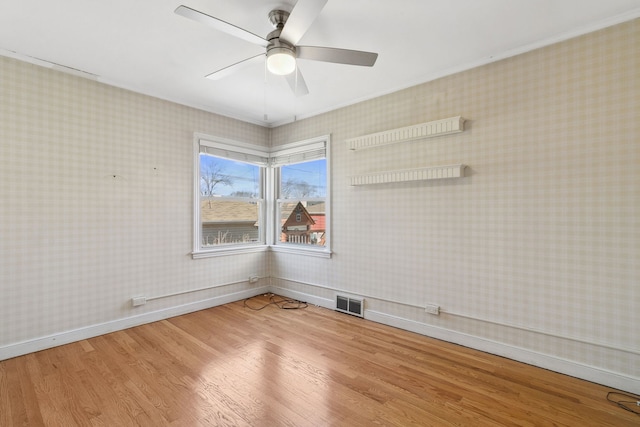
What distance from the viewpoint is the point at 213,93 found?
131 inches

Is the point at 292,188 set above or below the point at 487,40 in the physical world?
below

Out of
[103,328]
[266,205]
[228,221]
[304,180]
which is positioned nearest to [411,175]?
[304,180]

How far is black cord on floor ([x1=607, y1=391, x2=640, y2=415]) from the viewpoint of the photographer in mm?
1848

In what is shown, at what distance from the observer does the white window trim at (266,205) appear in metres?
3.64

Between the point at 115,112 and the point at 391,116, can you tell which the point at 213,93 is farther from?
the point at 391,116

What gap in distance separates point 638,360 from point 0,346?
15.6ft

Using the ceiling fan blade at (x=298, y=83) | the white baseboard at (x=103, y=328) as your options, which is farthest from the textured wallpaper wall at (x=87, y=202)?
the ceiling fan blade at (x=298, y=83)

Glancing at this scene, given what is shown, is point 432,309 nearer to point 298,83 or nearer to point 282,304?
point 282,304

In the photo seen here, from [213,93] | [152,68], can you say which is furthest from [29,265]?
[213,93]

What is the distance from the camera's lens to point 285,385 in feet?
6.81

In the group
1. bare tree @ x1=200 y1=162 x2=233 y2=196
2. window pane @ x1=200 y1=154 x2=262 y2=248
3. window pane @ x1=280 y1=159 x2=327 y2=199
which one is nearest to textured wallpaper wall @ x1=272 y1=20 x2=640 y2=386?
window pane @ x1=280 y1=159 x2=327 y2=199

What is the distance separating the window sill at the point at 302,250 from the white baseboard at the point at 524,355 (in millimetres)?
1019

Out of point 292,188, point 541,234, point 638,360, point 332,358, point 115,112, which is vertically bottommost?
point 332,358

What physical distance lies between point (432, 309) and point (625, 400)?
133 cm
